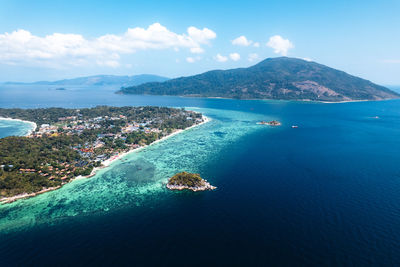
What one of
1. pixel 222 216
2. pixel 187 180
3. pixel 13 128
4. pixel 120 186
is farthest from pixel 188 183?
pixel 13 128

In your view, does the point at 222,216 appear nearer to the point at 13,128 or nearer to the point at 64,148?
the point at 64,148

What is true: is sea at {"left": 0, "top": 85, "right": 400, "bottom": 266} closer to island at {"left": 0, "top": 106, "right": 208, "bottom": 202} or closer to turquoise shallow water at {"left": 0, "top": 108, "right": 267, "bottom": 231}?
turquoise shallow water at {"left": 0, "top": 108, "right": 267, "bottom": 231}

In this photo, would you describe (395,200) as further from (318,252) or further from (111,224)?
(111,224)

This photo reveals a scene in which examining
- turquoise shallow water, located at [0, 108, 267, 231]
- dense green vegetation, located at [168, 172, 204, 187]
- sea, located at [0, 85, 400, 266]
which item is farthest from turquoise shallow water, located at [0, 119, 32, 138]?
dense green vegetation, located at [168, 172, 204, 187]

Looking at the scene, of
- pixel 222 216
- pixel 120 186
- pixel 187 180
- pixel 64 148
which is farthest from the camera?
pixel 64 148

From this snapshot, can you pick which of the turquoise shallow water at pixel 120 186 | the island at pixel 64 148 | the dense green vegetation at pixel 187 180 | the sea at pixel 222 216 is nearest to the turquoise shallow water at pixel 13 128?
the island at pixel 64 148

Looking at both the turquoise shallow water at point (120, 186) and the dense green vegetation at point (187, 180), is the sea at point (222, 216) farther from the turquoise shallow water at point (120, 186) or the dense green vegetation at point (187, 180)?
the dense green vegetation at point (187, 180)
